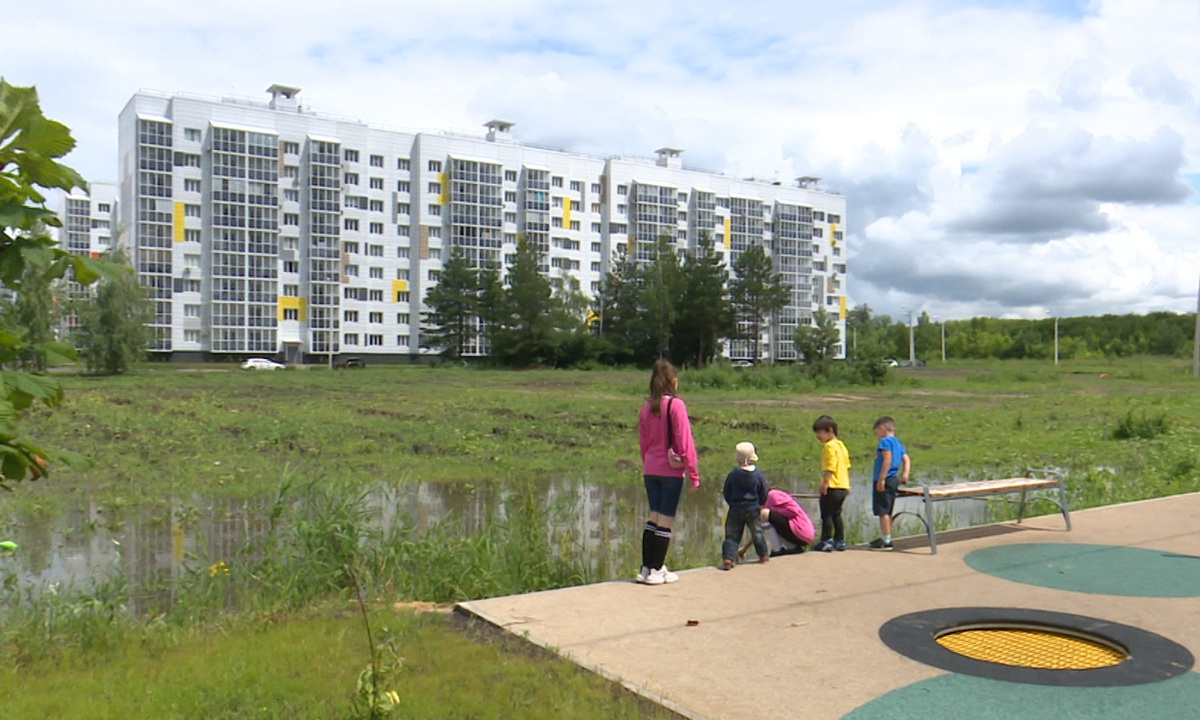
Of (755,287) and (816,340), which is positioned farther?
(755,287)

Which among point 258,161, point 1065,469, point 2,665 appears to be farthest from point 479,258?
point 2,665

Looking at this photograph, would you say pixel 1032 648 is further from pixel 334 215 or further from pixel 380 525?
pixel 334 215

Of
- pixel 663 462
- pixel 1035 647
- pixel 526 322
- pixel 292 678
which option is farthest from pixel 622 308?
pixel 292 678

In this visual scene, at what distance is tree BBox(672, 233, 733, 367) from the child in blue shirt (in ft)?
254

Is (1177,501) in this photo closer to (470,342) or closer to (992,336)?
(470,342)

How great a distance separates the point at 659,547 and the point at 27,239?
5735 millimetres

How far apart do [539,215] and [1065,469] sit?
85.3 metres

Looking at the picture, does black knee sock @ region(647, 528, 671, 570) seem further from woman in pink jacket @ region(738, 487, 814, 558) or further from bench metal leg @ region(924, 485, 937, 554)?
bench metal leg @ region(924, 485, 937, 554)

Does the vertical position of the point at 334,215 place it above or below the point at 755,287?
above

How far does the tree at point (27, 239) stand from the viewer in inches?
94.7

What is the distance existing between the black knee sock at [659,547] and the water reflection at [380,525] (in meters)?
0.86

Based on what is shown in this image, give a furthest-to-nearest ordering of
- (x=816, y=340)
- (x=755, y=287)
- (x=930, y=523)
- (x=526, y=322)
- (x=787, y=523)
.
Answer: (x=755, y=287), (x=816, y=340), (x=526, y=322), (x=787, y=523), (x=930, y=523)

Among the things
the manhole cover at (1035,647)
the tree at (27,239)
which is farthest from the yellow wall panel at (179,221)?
the tree at (27,239)

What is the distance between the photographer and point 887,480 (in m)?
9.28
